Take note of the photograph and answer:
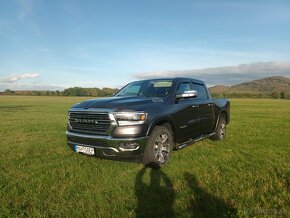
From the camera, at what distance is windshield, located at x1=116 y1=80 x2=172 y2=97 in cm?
679

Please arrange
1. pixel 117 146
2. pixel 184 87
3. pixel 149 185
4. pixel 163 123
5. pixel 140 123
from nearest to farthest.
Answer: pixel 149 185 < pixel 117 146 < pixel 140 123 < pixel 163 123 < pixel 184 87

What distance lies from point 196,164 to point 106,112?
7.51 feet

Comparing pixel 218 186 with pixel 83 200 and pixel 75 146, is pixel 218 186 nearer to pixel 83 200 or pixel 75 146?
pixel 83 200

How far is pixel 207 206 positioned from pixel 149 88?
150 inches

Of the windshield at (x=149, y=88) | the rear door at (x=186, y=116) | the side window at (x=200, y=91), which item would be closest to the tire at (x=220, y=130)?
the side window at (x=200, y=91)

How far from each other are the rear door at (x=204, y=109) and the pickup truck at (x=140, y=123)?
24 centimetres

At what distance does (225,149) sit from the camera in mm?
7762

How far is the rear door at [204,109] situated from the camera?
765 centimetres

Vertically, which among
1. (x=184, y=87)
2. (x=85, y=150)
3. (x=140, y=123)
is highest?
(x=184, y=87)

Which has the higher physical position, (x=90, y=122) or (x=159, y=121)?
(x=90, y=122)

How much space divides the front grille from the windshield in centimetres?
172

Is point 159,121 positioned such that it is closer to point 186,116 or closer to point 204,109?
point 186,116

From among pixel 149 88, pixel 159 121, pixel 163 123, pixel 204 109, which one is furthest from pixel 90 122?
pixel 204 109

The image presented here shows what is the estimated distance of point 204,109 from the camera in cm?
784
